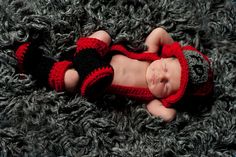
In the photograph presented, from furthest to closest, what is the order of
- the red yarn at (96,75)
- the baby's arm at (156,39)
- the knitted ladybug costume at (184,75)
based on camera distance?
the baby's arm at (156,39), the knitted ladybug costume at (184,75), the red yarn at (96,75)

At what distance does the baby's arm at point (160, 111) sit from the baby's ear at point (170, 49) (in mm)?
179

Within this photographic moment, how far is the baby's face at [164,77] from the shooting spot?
1534 millimetres

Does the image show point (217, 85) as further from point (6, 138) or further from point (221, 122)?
point (6, 138)

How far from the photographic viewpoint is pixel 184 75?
1.50m

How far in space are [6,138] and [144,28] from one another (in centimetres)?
66

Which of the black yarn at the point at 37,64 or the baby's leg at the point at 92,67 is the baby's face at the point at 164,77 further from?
the black yarn at the point at 37,64

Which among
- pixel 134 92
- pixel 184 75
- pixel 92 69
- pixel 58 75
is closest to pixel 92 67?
pixel 92 69

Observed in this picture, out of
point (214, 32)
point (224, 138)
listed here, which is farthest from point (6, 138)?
point (214, 32)

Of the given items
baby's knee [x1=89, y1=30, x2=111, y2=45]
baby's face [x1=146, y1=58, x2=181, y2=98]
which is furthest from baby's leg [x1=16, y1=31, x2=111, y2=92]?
baby's face [x1=146, y1=58, x2=181, y2=98]

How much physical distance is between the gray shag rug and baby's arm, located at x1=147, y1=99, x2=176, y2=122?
0.02m

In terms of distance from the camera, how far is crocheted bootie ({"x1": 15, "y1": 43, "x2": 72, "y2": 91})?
4.68ft

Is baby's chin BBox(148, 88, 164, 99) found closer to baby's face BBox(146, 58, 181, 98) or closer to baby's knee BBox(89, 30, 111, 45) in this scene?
baby's face BBox(146, 58, 181, 98)

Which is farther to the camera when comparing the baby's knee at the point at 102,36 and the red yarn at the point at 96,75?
the baby's knee at the point at 102,36

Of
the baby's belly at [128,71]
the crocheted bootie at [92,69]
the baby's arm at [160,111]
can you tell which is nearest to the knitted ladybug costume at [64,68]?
the crocheted bootie at [92,69]
